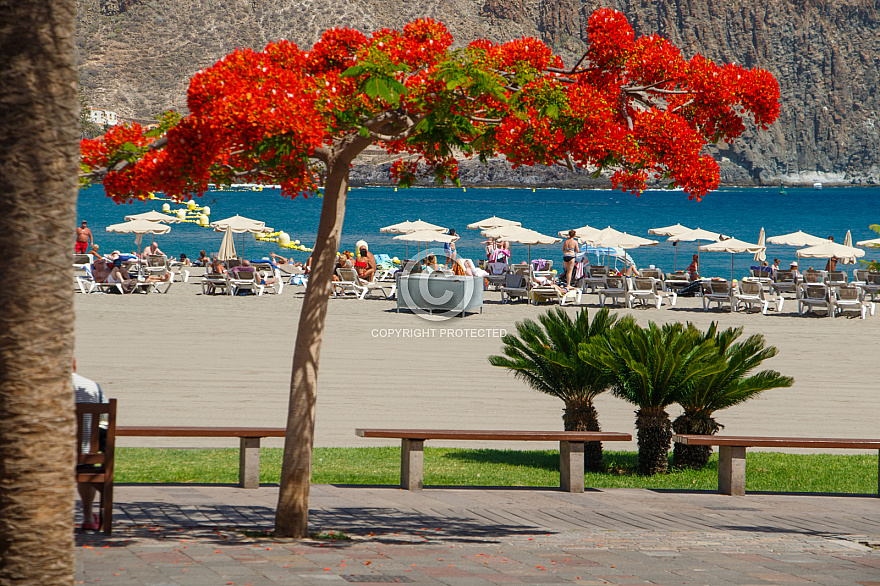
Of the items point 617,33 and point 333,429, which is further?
point 333,429

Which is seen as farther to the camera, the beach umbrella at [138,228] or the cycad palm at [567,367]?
the beach umbrella at [138,228]

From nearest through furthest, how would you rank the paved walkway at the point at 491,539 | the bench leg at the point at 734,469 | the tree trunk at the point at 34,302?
the tree trunk at the point at 34,302
the paved walkway at the point at 491,539
the bench leg at the point at 734,469

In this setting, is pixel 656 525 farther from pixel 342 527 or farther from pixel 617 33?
pixel 617 33

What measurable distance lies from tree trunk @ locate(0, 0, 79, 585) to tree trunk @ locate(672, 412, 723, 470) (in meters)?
6.48

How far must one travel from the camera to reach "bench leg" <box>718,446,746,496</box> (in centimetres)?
728

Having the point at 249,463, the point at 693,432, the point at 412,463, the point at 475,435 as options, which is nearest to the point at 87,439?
the point at 249,463

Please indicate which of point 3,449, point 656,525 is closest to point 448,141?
point 656,525

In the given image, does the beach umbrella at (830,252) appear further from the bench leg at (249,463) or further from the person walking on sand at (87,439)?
the person walking on sand at (87,439)

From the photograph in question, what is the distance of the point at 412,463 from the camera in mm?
7012

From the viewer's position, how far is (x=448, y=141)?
521 centimetres

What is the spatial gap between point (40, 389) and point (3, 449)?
0.62ft

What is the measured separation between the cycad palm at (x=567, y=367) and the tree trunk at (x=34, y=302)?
5884mm

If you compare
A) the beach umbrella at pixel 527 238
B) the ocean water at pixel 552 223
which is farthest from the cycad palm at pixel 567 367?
the ocean water at pixel 552 223

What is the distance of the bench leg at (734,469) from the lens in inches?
287
